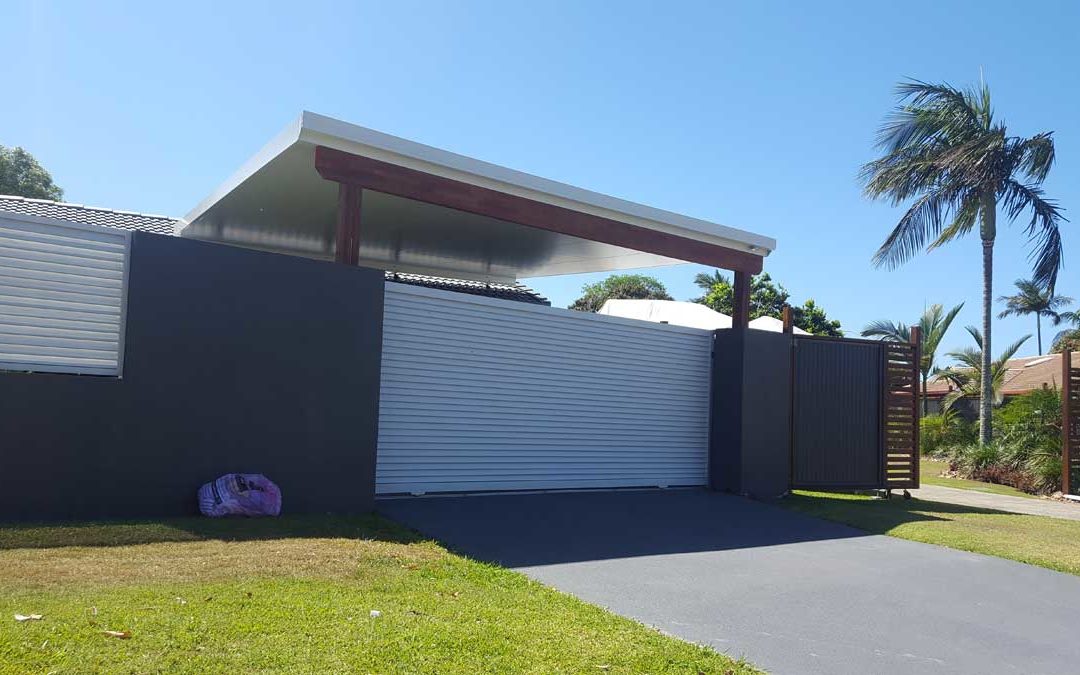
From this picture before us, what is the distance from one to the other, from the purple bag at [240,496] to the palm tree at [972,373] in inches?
953

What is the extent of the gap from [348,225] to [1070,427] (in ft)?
47.4

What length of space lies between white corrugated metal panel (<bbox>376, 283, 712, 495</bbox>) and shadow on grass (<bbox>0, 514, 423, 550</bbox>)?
5.36ft

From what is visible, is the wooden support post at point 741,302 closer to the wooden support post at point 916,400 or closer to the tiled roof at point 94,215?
the wooden support post at point 916,400

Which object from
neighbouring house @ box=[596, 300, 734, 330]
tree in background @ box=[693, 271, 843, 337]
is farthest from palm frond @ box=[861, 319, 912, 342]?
neighbouring house @ box=[596, 300, 734, 330]

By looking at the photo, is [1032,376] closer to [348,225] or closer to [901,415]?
[901,415]

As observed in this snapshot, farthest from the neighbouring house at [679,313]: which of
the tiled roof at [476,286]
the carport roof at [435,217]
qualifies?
the carport roof at [435,217]

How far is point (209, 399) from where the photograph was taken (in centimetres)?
754

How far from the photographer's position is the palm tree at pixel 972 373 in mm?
28281

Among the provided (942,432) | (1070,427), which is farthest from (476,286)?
(942,432)

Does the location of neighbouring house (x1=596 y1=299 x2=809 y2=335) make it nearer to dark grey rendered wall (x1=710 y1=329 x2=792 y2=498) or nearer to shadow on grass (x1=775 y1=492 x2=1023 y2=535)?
dark grey rendered wall (x1=710 y1=329 x2=792 y2=498)

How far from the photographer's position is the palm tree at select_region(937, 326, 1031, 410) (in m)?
28.3

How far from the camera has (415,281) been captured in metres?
16.8

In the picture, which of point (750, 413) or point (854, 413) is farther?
point (854, 413)

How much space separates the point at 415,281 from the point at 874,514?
31.2 ft
